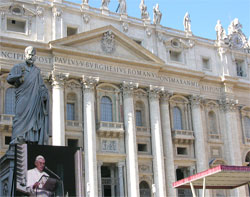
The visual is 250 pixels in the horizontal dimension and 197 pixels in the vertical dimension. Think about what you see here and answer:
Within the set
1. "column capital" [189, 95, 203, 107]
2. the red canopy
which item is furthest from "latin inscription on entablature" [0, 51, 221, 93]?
the red canopy

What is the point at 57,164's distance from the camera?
10.2 meters

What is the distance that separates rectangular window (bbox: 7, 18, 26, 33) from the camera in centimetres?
3306

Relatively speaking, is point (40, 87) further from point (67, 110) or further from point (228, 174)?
point (67, 110)

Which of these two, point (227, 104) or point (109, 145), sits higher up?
point (227, 104)

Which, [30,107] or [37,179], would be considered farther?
[30,107]

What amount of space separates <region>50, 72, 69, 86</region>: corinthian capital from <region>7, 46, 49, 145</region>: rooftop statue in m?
20.8

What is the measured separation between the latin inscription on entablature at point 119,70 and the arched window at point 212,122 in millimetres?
2236

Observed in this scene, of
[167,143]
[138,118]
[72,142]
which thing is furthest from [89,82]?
[167,143]

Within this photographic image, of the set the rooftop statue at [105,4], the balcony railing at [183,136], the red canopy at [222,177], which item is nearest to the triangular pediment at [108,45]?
the rooftop statue at [105,4]

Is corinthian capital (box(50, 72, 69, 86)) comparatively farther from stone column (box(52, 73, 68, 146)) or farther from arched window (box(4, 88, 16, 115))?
arched window (box(4, 88, 16, 115))

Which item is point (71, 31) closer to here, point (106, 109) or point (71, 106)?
point (71, 106)

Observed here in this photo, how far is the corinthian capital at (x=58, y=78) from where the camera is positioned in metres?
32.4

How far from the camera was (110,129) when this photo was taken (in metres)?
33.7

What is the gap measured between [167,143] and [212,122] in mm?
6960
